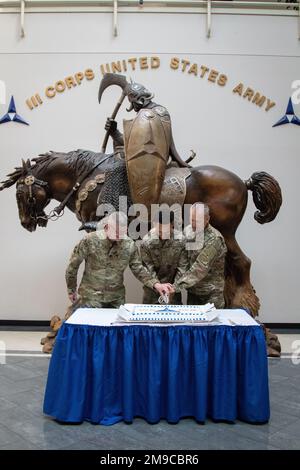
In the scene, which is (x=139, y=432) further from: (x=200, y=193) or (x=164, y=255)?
(x=200, y=193)

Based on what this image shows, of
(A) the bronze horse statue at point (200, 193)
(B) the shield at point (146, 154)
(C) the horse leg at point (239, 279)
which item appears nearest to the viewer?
(B) the shield at point (146, 154)

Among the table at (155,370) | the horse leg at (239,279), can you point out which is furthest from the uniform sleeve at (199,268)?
the horse leg at (239,279)

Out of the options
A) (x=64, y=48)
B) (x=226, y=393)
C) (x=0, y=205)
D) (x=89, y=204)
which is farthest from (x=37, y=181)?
(x=226, y=393)

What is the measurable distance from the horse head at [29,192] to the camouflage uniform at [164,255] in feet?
5.53

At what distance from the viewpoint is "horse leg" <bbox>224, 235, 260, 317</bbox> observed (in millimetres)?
4562

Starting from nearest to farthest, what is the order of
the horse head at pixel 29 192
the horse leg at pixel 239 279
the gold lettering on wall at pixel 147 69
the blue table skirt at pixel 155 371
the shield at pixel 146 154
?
the blue table skirt at pixel 155 371 → the shield at pixel 146 154 → the horse leg at pixel 239 279 → the horse head at pixel 29 192 → the gold lettering on wall at pixel 147 69

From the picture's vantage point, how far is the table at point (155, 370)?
8.49ft

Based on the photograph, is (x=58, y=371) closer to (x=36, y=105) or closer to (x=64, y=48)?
(x=36, y=105)

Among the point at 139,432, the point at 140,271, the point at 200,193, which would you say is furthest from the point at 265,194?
the point at 139,432

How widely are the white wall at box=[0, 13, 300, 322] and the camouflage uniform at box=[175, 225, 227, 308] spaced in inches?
88.0

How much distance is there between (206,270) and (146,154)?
142cm

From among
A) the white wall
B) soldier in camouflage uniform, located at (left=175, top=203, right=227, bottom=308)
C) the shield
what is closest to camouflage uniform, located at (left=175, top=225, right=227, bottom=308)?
soldier in camouflage uniform, located at (left=175, top=203, right=227, bottom=308)

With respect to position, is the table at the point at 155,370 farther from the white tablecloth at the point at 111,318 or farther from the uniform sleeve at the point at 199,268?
the uniform sleeve at the point at 199,268

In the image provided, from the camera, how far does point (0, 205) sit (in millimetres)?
5738
